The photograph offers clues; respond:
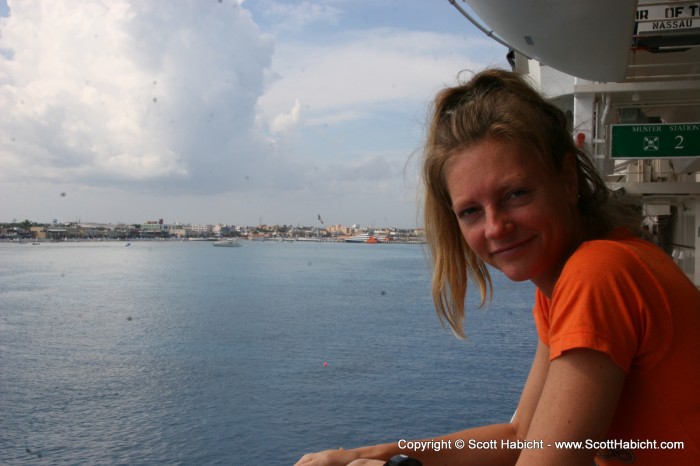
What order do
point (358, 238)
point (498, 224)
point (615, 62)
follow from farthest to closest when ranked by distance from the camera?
point (358, 238) < point (615, 62) < point (498, 224)

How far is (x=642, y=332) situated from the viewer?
1012mm

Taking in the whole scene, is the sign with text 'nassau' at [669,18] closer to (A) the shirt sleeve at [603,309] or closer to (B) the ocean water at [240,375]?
(A) the shirt sleeve at [603,309]

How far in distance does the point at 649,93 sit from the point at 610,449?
27.6ft

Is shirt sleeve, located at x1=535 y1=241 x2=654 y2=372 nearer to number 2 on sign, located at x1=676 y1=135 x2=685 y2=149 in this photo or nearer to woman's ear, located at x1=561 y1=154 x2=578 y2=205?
woman's ear, located at x1=561 y1=154 x2=578 y2=205

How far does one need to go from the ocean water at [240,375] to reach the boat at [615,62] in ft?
44.8

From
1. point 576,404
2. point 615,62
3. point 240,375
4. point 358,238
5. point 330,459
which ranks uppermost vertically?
point 615,62

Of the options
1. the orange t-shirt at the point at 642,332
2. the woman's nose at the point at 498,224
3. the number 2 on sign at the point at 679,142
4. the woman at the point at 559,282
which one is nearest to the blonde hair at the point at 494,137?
the woman at the point at 559,282

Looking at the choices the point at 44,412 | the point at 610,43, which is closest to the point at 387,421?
the point at 44,412

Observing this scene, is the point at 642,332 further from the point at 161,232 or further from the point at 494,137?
the point at 161,232

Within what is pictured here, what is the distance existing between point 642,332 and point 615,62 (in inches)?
235

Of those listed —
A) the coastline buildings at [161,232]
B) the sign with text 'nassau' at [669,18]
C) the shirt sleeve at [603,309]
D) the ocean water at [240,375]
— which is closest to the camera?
the shirt sleeve at [603,309]

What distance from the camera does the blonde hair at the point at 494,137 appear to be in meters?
1.24

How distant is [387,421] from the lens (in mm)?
21109

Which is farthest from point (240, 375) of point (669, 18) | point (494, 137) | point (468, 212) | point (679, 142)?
point (494, 137)
